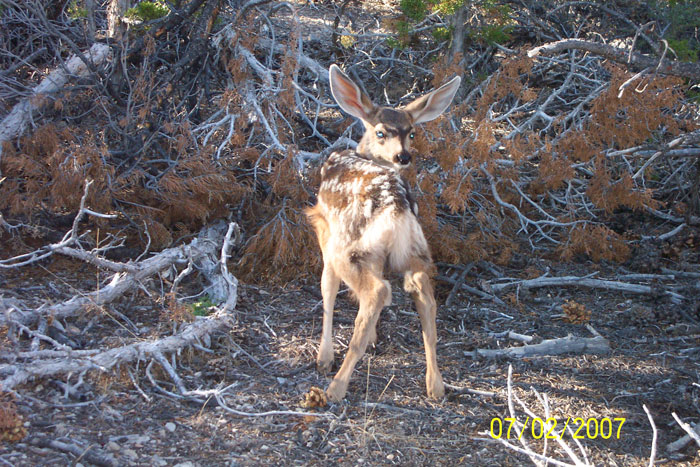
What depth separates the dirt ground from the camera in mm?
3908

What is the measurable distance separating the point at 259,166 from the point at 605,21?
525cm

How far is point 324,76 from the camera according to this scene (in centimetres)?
768

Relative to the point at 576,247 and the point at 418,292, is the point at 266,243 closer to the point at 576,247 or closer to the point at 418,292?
the point at 418,292

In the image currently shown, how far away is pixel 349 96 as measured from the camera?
234 inches

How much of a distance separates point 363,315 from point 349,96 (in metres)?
2.25

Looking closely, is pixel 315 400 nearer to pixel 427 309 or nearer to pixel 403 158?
pixel 427 309

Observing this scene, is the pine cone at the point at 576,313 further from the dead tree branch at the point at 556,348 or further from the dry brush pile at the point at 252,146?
the dry brush pile at the point at 252,146

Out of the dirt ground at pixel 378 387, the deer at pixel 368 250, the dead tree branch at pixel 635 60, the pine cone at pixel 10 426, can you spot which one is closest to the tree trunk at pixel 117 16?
the dirt ground at pixel 378 387

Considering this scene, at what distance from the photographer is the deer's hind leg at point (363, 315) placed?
4438 millimetres

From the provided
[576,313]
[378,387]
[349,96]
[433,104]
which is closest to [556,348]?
[576,313]

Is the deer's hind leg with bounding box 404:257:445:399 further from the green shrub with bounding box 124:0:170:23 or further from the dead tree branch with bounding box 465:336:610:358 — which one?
the green shrub with bounding box 124:0:170:23

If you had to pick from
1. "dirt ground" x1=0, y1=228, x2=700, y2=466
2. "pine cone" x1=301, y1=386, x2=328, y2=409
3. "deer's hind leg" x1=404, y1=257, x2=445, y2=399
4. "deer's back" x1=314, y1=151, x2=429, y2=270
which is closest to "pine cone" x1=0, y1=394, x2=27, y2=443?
"dirt ground" x1=0, y1=228, x2=700, y2=466

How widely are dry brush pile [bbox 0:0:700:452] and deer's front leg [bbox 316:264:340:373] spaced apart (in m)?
0.76

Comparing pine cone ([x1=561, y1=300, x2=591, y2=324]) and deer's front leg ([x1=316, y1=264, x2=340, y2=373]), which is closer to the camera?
deer's front leg ([x1=316, y1=264, x2=340, y2=373])
